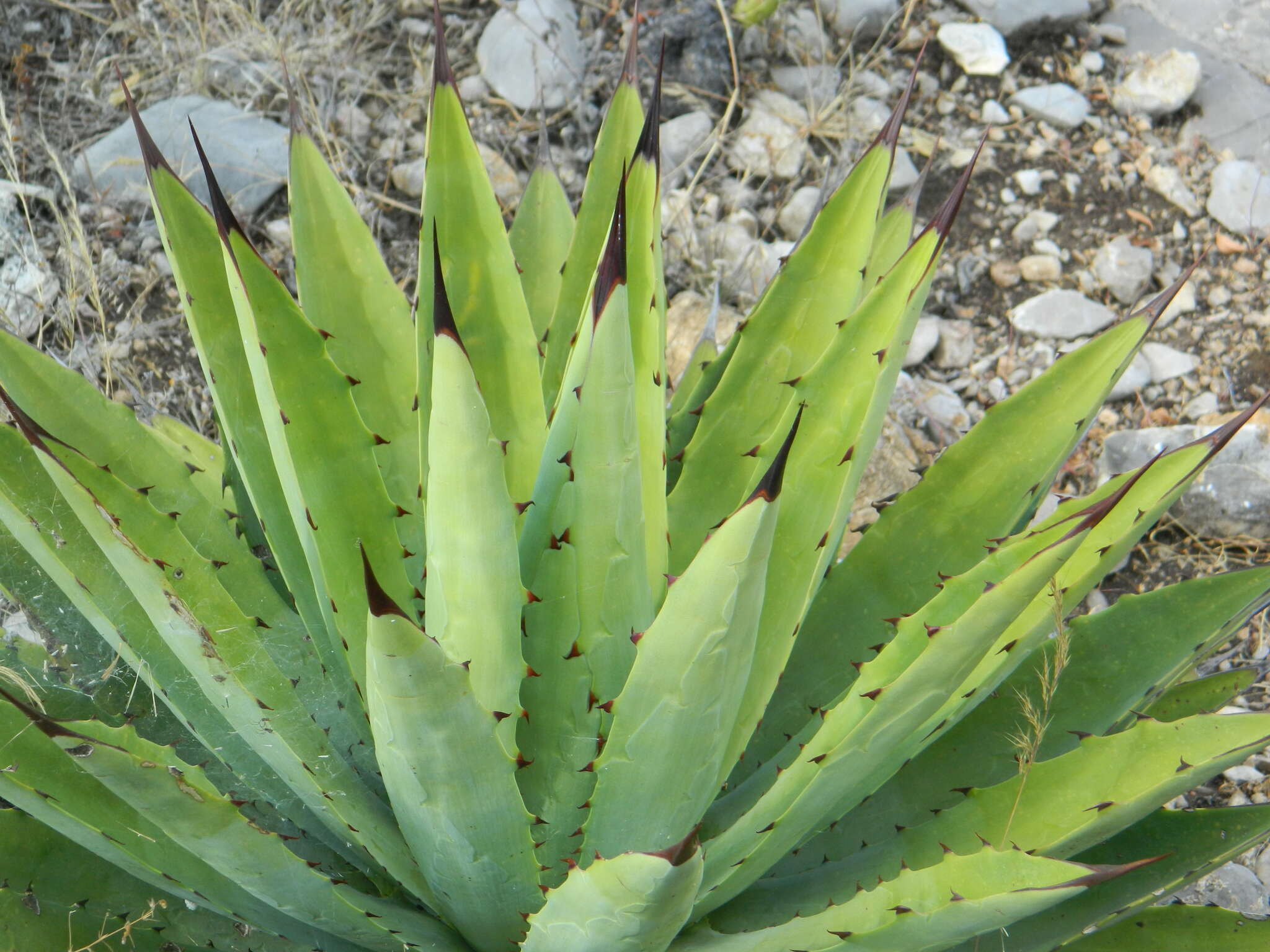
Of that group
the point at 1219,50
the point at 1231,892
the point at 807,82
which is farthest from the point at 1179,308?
the point at 1231,892

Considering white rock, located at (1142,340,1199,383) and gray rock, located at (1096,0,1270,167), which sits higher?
gray rock, located at (1096,0,1270,167)

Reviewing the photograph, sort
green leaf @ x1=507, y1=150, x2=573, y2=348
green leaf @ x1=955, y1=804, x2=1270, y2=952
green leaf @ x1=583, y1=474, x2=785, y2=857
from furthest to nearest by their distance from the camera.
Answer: green leaf @ x1=507, y1=150, x2=573, y2=348 < green leaf @ x1=955, y1=804, x2=1270, y2=952 < green leaf @ x1=583, y1=474, x2=785, y2=857

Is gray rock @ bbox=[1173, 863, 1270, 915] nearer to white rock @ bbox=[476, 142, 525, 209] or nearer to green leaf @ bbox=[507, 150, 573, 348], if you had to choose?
green leaf @ bbox=[507, 150, 573, 348]

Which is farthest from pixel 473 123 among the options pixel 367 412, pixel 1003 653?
pixel 1003 653

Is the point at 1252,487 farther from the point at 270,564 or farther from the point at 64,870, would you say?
the point at 64,870

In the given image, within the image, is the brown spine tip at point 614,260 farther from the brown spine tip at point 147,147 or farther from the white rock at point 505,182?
the white rock at point 505,182

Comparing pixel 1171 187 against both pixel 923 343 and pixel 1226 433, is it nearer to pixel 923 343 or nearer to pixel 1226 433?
pixel 923 343

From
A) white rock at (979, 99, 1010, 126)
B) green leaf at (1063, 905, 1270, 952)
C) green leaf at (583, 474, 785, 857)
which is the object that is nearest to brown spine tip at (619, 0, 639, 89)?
green leaf at (583, 474, 785, 857)
